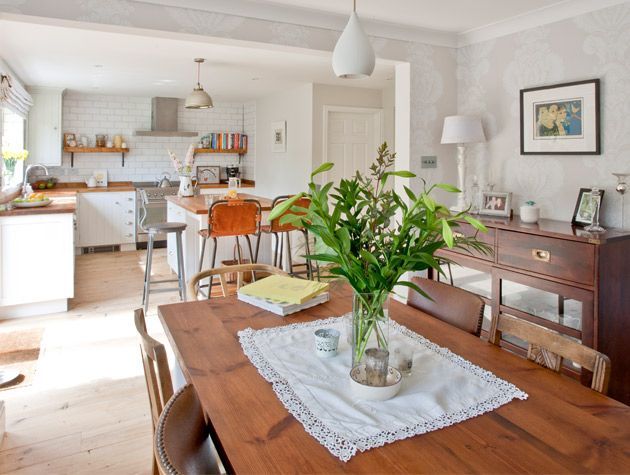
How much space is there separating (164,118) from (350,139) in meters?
3.16

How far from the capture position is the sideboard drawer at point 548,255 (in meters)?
2.60

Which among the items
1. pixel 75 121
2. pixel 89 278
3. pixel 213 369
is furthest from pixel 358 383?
pixel 75 121

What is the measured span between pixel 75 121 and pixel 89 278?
3.01 meters

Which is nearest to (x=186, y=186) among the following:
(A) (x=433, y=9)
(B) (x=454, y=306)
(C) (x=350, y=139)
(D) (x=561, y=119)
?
(C) (x=350, y=139)

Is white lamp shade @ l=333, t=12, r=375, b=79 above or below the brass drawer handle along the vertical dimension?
above

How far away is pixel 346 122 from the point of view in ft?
21.8

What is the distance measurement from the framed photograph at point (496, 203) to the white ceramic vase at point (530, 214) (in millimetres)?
233

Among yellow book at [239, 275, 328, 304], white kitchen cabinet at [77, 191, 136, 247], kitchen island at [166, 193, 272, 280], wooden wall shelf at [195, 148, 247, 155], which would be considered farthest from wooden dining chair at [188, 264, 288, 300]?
wooden wall shelf at [195, 148, 247, 155]

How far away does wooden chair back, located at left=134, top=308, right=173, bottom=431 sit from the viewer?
1.24 metres

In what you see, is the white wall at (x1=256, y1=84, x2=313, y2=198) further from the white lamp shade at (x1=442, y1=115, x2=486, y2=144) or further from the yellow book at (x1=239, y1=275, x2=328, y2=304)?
the yellow book at (x1=239, y1=275, x2=328, y2=304)

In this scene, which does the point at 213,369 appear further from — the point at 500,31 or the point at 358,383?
the point at 500,31

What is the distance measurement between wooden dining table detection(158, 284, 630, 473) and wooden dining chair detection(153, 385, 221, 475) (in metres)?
0.03

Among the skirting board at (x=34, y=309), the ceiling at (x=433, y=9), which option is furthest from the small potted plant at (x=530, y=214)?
the skirting board at (x=34, y=309)

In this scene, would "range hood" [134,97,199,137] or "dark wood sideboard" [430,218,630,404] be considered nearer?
"dark wood sideboard" [430,218,630,404]
